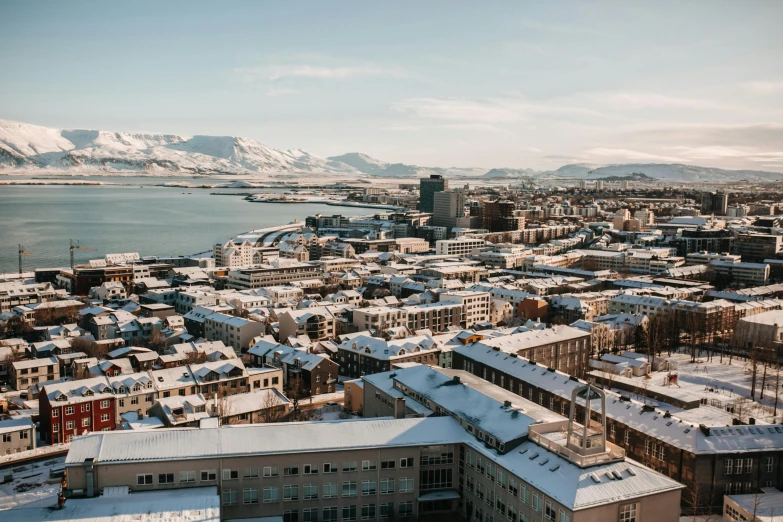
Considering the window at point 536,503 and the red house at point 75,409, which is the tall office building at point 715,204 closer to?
the red house at point 75,409

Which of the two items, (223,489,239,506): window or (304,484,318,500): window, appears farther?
(304,484,318,500): window

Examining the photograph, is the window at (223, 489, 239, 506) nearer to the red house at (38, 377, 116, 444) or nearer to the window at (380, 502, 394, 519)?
the window at (380, 502, 394, 519)

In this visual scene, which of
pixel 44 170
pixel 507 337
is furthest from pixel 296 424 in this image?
pixel 44 170

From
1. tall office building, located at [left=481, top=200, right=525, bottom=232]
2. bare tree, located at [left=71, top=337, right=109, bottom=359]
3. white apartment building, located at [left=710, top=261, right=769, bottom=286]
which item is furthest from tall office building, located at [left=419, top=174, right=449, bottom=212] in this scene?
bare tree, located at [left=71, top=337, right=109, bottom=359]

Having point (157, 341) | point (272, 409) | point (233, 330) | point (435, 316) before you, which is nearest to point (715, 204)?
point (435, 316)

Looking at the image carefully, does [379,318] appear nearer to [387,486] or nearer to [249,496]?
[387,486]

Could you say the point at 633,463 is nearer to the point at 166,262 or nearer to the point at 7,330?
the point at 7,330
